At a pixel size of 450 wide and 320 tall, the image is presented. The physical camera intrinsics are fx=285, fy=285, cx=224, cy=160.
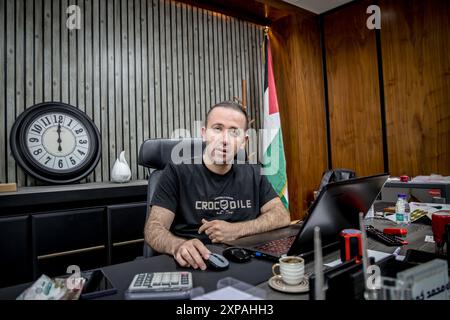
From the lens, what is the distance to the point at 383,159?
3.49 metres

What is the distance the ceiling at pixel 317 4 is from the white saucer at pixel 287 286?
3.63 metres

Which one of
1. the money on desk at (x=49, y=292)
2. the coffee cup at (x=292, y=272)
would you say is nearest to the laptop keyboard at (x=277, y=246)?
the coffee cup at (x=292, y=272)

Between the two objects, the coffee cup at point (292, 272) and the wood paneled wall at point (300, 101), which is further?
the wood paneled wall at point (300, 101)

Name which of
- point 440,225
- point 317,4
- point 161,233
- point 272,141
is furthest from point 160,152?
point 317,4

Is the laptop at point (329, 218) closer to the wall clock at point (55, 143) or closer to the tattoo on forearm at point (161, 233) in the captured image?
the tattoo on forearm at point (161, 233)

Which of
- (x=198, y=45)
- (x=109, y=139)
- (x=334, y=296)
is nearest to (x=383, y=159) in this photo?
(x=198, y=45)

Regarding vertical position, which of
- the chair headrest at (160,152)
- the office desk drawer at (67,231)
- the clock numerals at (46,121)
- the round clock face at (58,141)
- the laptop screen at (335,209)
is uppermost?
the clock numerals at (46,121)

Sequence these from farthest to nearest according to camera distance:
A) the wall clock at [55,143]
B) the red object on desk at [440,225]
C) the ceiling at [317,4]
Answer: the ceiling at [317,4] → the wall clock at [55,143] → the red object on desk at [440,225]

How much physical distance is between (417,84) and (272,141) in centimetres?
171

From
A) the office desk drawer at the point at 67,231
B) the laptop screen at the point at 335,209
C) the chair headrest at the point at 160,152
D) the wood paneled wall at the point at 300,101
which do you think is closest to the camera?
the laptop screen at the point at 335,209

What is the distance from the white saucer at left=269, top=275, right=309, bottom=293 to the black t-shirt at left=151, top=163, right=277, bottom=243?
26.6 inches

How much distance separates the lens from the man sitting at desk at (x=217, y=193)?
1463mm

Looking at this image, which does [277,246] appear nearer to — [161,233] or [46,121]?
[161,233]
